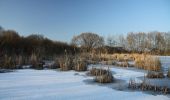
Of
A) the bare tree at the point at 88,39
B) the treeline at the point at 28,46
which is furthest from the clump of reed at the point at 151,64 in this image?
the bare tree at the point at 88,39

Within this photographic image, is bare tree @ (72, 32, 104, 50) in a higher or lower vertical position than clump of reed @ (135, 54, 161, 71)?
higher

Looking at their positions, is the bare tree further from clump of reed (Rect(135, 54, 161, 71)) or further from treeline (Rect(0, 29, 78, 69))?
clump of reed (Rect(135, 54, 161, 71))

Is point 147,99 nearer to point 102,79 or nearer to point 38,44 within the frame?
point 102,79

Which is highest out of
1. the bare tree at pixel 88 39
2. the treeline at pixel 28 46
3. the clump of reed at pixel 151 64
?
the bare tree at pixel 88 39

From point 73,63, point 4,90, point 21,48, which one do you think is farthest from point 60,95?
point 21,48

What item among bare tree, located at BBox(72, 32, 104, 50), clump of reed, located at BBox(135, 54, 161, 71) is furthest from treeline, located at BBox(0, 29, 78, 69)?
bare tree, located at BBox(72, 32, 104, 50)

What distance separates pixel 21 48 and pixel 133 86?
37.7 feet

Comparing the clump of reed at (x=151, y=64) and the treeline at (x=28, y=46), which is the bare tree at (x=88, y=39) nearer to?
the treeline at (x=28, y=46)

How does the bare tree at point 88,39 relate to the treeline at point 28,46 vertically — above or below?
above

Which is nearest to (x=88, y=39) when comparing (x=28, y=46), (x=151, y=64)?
(x=28, y=46)

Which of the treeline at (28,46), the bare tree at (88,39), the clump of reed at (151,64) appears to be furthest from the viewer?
the bare tree at (88,39)

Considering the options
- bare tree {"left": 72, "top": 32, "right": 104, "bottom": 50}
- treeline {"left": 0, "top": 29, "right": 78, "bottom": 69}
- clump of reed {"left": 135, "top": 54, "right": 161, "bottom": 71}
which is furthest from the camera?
bare tree {"left": 72, "top": 32, "right": 104, "bottom": 50}

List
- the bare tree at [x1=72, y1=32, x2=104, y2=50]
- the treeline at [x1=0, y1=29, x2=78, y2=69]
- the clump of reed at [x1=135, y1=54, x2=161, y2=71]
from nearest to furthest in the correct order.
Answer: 1. the clump of reed at [x1=135, y1=54, x2=161, y2=71]
2. the treeline at [x1=0, y1=29, x2=78, y2=69]
3. the bare tree at [x1=72, y1=32, x2=104, y2=50]

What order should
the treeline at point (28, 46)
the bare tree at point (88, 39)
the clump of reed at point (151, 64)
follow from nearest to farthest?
the clump of reed at point (151, 64), the treeline at point (28, 46), the bare tree at point (88, 39)
